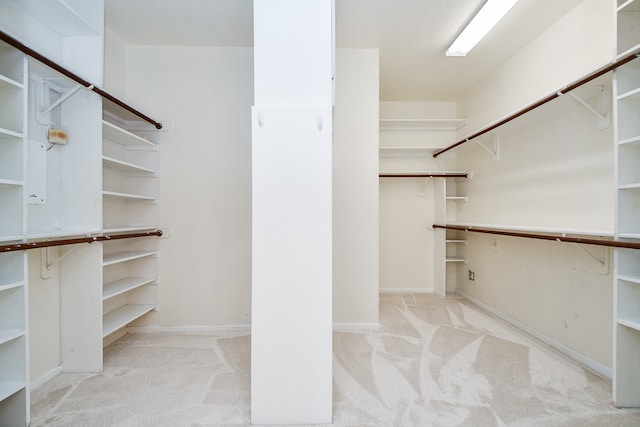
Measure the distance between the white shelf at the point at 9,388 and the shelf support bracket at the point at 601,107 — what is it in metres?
3.74

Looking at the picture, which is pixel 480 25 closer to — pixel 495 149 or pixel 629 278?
pixel 495 149

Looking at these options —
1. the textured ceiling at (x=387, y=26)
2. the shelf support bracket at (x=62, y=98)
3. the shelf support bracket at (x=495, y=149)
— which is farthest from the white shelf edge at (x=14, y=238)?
the shelf support bracket at (x=495, y=149)

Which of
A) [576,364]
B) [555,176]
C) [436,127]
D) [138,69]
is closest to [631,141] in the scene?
[555,176]

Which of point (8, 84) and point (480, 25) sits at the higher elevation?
point (480, 25)

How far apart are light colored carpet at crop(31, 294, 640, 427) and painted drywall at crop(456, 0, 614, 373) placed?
343 mm

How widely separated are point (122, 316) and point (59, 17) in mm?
2217

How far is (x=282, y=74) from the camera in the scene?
4.82ft

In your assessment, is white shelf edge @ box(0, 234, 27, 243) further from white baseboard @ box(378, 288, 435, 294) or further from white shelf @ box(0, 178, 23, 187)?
white baseboard @ box(378, 288, 435, 294)

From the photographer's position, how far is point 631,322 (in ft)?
4.78

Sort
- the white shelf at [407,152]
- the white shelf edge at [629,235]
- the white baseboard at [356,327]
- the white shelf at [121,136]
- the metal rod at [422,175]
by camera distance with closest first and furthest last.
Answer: the white shelf edge at [629,235] < the white shelf at [121,136] < the white baseboard at [356,327] < the metal rod at [422,175] < the white shelf at [407,152]

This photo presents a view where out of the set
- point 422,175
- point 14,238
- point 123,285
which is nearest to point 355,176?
point 422,175

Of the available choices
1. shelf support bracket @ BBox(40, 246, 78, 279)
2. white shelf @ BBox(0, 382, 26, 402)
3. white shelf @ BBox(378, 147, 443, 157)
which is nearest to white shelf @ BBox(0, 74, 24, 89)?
shelf support bracket @ BBox(40, 246, 78, 279)

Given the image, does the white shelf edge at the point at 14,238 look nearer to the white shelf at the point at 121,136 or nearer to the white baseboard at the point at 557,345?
the white shelf at the point at 121,136

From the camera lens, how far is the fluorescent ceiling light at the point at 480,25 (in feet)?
6.58
